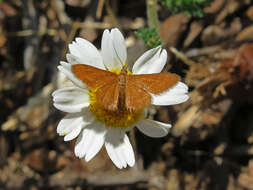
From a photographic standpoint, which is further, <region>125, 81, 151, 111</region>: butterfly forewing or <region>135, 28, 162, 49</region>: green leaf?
<region>135, 28, 162, 49</region>: green leaf

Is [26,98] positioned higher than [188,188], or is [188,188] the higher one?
[26,98]

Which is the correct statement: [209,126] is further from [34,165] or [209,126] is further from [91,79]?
[34,165]

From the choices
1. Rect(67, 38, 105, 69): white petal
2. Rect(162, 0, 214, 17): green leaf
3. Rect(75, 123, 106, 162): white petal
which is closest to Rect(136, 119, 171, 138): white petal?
Rect(75, 123, 106, 162): white petal

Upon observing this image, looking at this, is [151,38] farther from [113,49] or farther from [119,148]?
[119,148]

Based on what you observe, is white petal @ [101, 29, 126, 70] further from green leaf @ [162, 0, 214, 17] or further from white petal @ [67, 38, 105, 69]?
green leaf @ [162, 0, 214, 17]

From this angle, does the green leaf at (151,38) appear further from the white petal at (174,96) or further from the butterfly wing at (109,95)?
the butterfly wing at (109,95)

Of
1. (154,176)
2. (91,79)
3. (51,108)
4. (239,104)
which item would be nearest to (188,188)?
(154,176)

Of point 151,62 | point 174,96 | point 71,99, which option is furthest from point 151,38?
point 71,99
